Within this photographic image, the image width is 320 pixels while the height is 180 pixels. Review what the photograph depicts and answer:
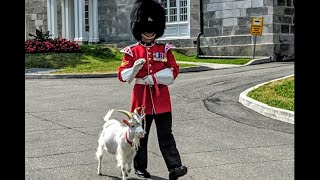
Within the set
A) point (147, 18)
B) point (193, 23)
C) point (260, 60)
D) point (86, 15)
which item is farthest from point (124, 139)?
point (86, 15)

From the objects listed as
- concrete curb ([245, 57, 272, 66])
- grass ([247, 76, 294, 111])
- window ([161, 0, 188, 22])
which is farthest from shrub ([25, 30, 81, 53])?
grass ([247, 76, 294, 111])

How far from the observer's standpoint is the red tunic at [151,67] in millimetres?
5027

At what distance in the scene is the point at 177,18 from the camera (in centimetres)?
2688

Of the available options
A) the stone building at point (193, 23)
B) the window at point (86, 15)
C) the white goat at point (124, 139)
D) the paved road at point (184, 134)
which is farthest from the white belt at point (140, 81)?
the window at point (86, 15)

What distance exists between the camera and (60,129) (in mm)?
8758

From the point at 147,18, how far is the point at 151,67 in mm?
463

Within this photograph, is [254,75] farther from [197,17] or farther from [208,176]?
[208,176]

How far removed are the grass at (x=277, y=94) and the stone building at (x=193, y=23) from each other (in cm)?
673

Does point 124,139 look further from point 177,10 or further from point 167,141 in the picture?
point 177,10

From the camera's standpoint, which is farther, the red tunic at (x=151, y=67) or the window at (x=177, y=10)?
the window at (x=177, y=10)

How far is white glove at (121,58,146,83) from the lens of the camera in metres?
4.80

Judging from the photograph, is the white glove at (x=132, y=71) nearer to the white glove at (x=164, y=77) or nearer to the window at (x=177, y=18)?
the white glove at (x=164, y=77)
